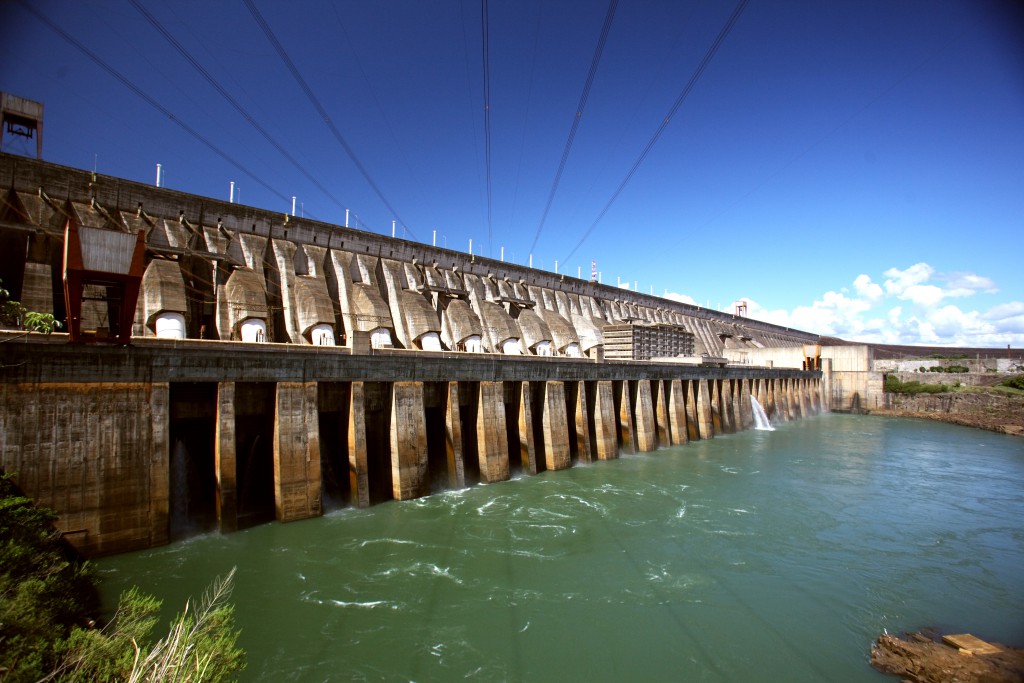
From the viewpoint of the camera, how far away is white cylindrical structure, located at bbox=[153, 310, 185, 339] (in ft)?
55.6

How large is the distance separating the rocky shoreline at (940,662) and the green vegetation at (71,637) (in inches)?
368

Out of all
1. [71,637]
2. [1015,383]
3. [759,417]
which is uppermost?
[71,637]

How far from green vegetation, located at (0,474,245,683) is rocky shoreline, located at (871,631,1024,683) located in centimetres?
933

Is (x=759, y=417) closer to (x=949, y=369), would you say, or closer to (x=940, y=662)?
(x=940, y=662)

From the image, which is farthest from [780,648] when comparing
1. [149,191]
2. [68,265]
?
[149,191]

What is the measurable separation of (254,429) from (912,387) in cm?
6191

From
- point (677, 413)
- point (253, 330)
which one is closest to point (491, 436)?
point (253, 330)

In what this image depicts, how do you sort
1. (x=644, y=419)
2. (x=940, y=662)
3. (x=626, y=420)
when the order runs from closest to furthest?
(x=940, y=662) → (x=626, y=420) → (x=644, y=419)

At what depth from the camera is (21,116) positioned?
57.5 ft

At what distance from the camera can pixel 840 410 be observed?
52.5 m

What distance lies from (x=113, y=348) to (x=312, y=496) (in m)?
5.73

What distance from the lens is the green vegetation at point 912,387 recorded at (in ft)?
163

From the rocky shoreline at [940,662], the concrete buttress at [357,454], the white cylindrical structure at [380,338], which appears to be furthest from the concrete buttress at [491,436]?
the rocky shoreline at [940,662]

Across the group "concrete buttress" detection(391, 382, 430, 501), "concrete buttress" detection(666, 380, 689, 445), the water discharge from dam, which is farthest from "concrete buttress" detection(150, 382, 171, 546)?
"concrete buttress" detection(666, 380, 689, 445)
